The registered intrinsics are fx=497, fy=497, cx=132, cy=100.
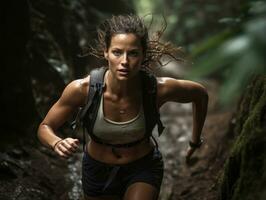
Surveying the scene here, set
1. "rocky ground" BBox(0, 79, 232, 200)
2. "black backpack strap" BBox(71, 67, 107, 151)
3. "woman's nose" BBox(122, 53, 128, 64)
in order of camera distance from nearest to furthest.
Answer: "woman's nose" BBox(122, 53, 128, 64) → "black backpack strap" BBox(71, 67, 107, 151) → "rocky ground" BBox(0, 79, 232, 200)

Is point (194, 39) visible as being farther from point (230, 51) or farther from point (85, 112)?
point (230, 51)

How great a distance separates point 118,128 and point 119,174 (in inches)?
19.6

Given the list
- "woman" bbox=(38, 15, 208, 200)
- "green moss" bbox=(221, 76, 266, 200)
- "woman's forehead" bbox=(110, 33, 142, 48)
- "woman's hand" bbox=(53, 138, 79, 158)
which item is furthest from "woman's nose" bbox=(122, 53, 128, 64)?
Answer: "green moss" bbox=(221, 76, 266, 200)

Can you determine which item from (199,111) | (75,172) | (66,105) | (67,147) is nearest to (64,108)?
(66,105)

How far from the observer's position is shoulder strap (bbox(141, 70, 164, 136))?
4574 millimetres

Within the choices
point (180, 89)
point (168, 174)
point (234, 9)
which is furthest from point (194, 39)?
point (180, 89)

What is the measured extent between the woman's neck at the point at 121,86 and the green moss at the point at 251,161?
46.0 inches

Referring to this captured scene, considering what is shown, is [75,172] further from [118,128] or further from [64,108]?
[118,128]

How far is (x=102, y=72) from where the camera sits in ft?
15.5

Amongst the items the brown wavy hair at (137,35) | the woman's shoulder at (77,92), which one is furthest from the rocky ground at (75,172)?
the brown wavy hair at (137,35)

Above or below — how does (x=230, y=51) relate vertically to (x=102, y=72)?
above

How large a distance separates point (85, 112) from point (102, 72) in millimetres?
462

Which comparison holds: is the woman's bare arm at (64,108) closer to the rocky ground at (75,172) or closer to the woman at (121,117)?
the woman at (121,117)

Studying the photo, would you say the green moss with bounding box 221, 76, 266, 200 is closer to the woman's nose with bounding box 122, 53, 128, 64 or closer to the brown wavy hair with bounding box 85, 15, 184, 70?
the brown wavy hair with bounding box 85, 15, 184, 70
